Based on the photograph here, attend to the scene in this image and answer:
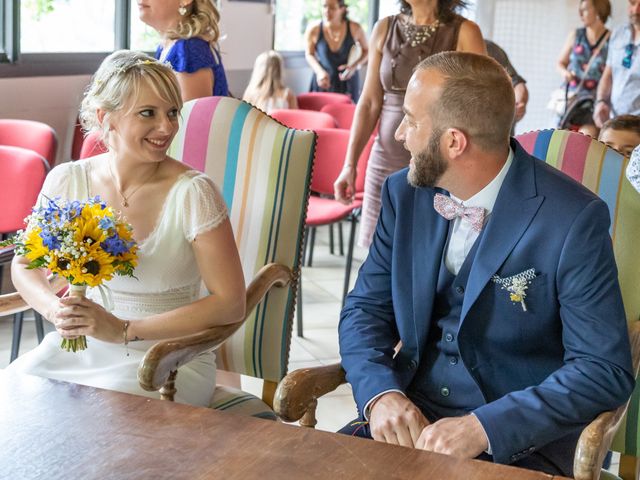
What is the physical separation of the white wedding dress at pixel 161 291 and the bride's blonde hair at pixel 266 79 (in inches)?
175

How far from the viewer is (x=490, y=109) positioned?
1976 mm

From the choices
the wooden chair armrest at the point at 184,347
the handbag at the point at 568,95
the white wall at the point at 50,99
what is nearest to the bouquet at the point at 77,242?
the wooden chair armrest at the point at 184,347

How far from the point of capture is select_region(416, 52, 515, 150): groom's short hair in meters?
1.97

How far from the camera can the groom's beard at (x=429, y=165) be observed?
2.02m

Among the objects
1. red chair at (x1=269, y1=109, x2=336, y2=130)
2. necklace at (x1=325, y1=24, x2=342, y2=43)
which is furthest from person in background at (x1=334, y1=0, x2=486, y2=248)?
necklace at (x1=325, y1=24, x2=342, y2=43)

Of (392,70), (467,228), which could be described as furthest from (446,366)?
(392,70)

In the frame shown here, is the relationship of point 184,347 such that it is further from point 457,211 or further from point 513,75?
point 513,75

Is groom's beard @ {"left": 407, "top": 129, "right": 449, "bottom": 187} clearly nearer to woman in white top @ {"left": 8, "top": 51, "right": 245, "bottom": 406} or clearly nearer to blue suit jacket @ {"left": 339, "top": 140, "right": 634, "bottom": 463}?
blue suit jacket @ {"left": 339, "top": 140, "right": 634, "bottom": 463}

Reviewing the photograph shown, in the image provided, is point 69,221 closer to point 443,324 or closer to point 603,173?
point 443,324

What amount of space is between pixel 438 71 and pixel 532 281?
458 millimetres

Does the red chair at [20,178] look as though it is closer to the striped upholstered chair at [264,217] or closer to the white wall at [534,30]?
the striped upholstered chair at [264,217]

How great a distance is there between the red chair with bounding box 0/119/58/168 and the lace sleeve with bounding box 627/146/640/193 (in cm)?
267

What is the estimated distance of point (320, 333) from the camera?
4543 mm

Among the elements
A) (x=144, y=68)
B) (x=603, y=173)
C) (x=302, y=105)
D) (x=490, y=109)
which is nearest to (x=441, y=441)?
(x=490, y=109)
